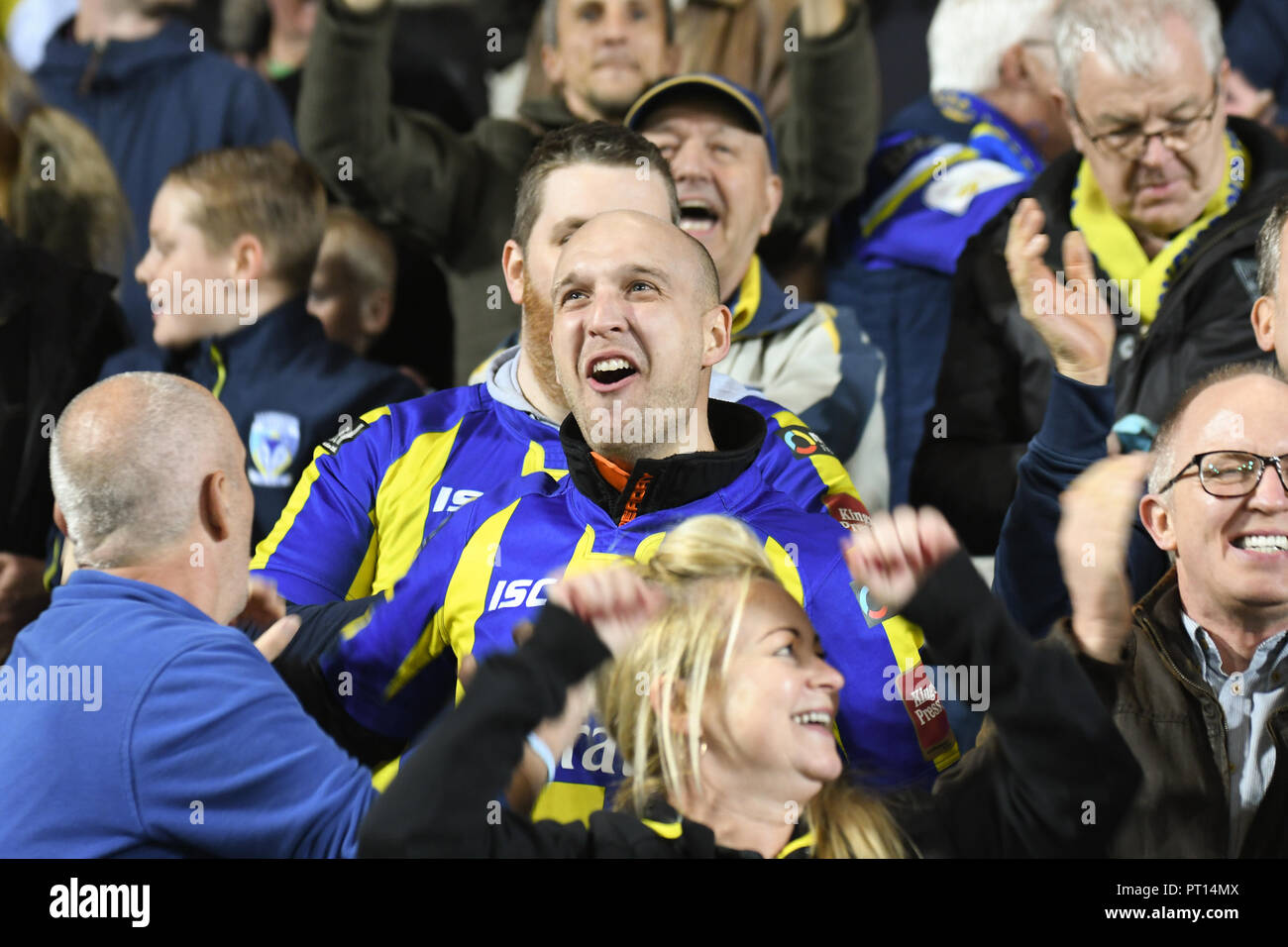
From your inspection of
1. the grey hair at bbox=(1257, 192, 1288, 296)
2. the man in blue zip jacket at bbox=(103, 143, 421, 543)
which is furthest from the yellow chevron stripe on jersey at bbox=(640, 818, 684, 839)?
the grey hair at bbox=(1257, 192, 1288, 296)

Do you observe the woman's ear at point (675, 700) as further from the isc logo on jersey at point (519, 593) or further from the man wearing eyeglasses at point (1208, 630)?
the man wearing eyeglasses at point (1208, 630)

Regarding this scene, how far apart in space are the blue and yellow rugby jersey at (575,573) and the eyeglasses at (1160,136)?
1135 mm

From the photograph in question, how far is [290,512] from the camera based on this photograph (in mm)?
3309

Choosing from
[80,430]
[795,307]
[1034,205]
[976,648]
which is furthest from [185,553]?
[1034,205]

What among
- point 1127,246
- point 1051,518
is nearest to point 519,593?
point 1051,518

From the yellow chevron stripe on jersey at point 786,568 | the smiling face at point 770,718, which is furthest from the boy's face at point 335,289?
the smiling face at point 770,718

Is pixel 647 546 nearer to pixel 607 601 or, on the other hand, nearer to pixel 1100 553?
pixel 607 601

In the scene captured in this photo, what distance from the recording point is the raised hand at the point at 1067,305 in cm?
305

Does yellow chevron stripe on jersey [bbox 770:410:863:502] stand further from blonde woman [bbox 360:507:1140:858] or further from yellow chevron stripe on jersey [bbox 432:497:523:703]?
yellow chevron stripe on jersey [bbox 432:497:523:703]

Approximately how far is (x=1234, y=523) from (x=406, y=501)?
1457 mm

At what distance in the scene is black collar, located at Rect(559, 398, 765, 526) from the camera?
2.87m

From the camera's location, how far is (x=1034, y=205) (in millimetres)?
3461
